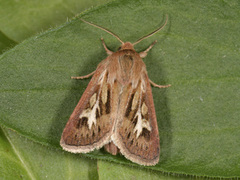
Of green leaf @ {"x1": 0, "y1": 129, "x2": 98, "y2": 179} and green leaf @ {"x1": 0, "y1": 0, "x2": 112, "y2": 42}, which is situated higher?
green leaf @ {"x1": 0, "y1": 0, "x2": 112, "y2": 42}

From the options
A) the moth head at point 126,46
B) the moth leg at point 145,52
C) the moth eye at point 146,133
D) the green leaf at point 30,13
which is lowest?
the moth eye at point 146,133

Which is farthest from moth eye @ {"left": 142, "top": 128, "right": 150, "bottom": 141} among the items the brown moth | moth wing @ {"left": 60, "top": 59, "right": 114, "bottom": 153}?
moth wing @ {"left": 60, "top": 59, "right": 114, "bottom": 153}

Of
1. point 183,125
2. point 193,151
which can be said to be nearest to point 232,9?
point 183,125

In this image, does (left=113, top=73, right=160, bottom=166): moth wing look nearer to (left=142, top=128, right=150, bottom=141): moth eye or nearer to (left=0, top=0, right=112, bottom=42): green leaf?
(left=142, top=128, right=150, bottom=141): moth eye

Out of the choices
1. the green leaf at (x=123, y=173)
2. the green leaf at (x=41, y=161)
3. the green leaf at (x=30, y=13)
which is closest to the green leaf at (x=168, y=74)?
Result: the green leaf at (x=123, y=173)

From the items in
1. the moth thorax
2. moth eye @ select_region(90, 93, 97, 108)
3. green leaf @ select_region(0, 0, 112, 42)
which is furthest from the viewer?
green leaf @ select_region(0, 0, 112, 42)

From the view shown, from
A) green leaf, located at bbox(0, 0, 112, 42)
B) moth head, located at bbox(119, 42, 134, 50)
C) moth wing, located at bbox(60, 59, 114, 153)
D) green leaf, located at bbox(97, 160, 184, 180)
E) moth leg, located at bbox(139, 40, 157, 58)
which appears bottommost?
green leaf, located at bbox(97, 160, 184, 180)

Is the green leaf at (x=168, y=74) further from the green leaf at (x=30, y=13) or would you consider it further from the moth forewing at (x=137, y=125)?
the green leaf at (x=30, y=13)

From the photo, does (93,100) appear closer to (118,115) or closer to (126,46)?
(118,115)
